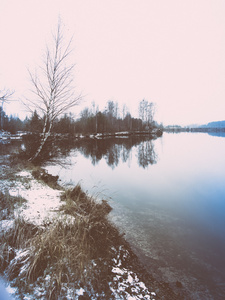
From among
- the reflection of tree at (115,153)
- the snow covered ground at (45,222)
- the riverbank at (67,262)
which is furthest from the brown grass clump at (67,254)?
the reflection of tree at (115,153)

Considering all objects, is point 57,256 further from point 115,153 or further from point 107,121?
point 107,121

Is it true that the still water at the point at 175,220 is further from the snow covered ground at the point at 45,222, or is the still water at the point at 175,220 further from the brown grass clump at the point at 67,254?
the brown grass clump at the point at 67,254

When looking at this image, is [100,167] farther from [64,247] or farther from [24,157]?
[64,247]

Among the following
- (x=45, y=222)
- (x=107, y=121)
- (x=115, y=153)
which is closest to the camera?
(x=45, y=222)

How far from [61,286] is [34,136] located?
9.96 metres

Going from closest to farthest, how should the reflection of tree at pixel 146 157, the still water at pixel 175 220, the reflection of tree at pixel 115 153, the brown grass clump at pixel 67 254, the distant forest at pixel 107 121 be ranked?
the brown grass clump at pixel 67 254 < the still water at pixel 175 220 < the reflection of tree at pixel 146 157 < the reflection of tree at pixel 115 153 < the distant forest at pixel 107 121

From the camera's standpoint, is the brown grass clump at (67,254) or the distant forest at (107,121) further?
the distant forest at (107,121)

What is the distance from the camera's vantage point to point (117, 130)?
65.2m

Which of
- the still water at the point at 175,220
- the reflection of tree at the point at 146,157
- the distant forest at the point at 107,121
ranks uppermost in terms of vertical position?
the distant forest at the point at 107,121

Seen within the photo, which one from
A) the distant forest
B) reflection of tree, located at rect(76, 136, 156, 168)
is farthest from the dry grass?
the distant forest

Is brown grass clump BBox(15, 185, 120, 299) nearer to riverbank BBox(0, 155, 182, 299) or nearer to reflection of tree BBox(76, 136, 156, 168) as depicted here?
riverbank BBox(0, 155, 182, 299)

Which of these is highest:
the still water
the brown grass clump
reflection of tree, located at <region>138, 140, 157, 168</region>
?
the brown grass clump

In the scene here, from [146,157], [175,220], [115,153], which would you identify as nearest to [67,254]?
[175,220]

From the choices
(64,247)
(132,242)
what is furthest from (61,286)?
(132,242)
